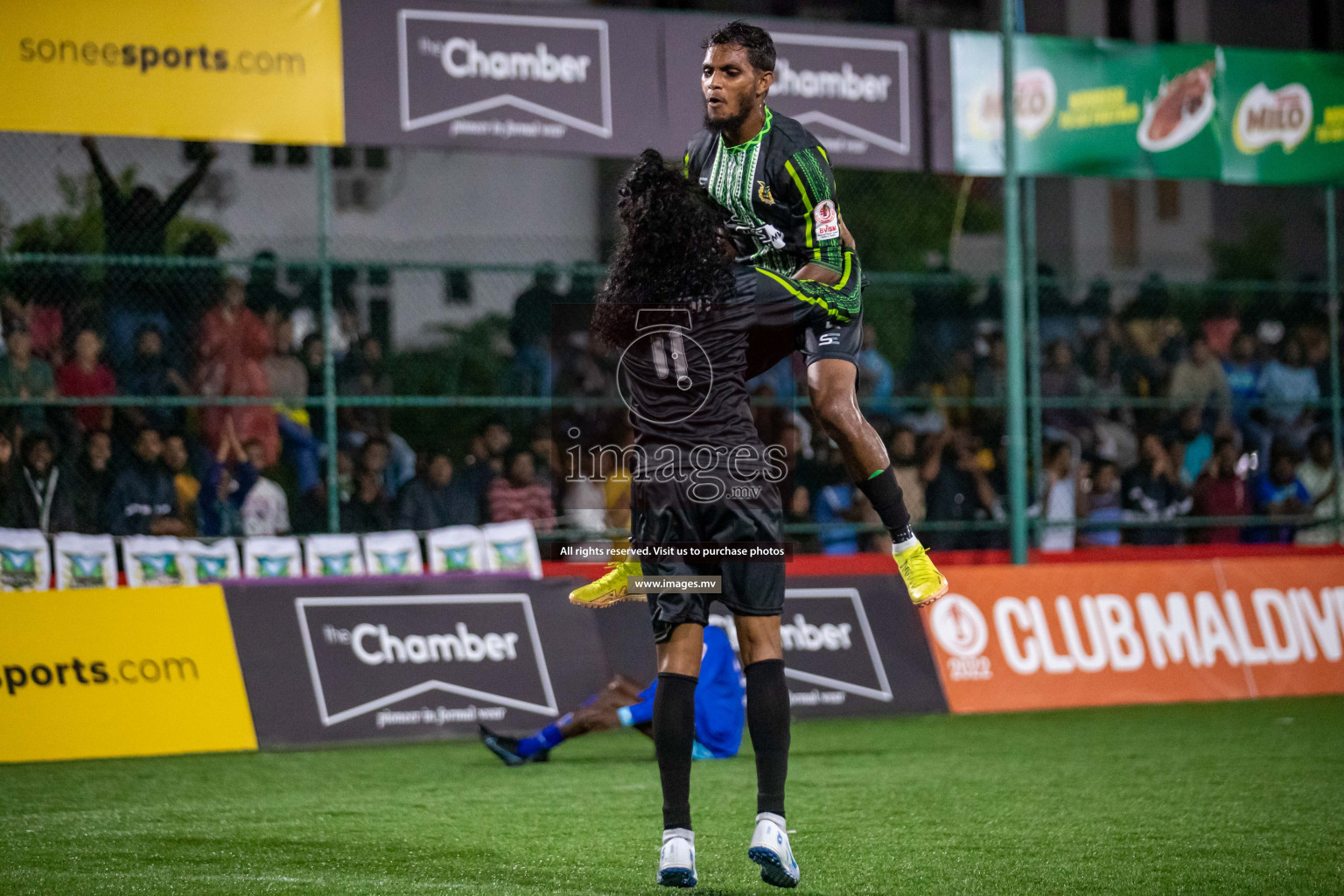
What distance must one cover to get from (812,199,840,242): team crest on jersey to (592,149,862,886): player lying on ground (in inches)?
29.1

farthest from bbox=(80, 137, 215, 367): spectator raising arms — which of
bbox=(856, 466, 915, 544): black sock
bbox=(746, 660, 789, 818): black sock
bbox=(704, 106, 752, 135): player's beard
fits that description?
bbox=(746, 660, 789, 818): black sock

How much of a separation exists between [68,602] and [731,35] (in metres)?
5.77

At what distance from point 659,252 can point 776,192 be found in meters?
1.06

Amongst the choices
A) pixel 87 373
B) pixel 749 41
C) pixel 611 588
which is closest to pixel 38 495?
pixel 87 373

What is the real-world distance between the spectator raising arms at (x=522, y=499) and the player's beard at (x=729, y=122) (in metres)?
6.10

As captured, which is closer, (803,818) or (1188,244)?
(803,818)

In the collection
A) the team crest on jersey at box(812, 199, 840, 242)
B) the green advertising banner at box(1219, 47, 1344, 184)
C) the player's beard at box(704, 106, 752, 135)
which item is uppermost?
the green advertising banner at box(1219, 47, 1344, 184)

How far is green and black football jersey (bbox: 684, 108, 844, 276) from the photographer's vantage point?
228 inches

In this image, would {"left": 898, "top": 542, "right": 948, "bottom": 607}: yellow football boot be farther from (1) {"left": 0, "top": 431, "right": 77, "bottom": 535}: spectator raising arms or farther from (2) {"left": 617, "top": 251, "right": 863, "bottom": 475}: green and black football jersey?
(1) {"left": 0, "top": 431, "right": 77, "bottom": 535}: spectator raising arms

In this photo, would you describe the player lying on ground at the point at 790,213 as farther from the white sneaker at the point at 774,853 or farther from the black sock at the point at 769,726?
the white sneaker at the point at 774,853

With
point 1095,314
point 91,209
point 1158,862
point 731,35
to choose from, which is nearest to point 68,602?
point 91,209

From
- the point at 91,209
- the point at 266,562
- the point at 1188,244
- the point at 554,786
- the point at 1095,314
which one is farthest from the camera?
the point at 1188,244

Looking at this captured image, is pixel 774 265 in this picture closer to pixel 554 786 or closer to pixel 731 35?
pixel 731 35

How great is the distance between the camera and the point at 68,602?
9258mm
